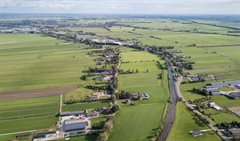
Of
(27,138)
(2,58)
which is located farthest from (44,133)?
(2,58)

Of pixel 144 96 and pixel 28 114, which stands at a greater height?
pixel 144 96

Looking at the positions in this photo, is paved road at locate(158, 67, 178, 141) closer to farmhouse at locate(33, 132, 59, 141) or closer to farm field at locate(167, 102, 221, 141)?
farm field at locate(167, 102, 221, 141)

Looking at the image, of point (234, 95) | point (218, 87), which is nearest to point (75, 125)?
point (234, 95)

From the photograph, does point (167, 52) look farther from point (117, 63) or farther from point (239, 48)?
point (239, 48)

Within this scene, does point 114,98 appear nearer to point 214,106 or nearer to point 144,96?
point 144,96

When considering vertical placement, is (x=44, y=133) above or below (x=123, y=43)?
below
